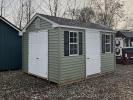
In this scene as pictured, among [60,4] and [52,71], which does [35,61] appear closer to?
[52,71]

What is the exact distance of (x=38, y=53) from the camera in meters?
8.93

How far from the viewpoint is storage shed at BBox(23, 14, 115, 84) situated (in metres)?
7.71

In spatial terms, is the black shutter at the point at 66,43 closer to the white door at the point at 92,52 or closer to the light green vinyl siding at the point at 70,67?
the light green vinyl siding at the point at 70,67

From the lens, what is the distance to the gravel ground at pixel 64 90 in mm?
6230

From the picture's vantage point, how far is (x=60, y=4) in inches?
978

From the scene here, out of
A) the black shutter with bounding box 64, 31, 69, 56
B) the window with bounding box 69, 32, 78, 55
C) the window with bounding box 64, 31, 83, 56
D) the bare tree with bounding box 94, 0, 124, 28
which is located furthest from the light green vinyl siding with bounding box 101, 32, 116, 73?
the bare tree with bounding box 94, 0, 124, 28

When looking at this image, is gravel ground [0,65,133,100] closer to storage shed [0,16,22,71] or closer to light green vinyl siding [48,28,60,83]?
light green vinyl siding [48,28,60,83]

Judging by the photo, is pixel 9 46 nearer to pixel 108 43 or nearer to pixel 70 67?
pixel 70 67

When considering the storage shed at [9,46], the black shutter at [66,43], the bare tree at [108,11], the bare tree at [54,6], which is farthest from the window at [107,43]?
the bare tree at [108,11]

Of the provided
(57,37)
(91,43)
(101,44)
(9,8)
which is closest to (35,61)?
(57,37)

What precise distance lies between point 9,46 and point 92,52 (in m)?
5.88

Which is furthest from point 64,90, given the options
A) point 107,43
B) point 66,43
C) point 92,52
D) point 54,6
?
point 54,6

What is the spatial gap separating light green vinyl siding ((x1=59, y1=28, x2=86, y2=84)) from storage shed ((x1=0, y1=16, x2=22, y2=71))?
4.68 m

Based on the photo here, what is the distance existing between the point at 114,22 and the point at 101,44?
1843cm
